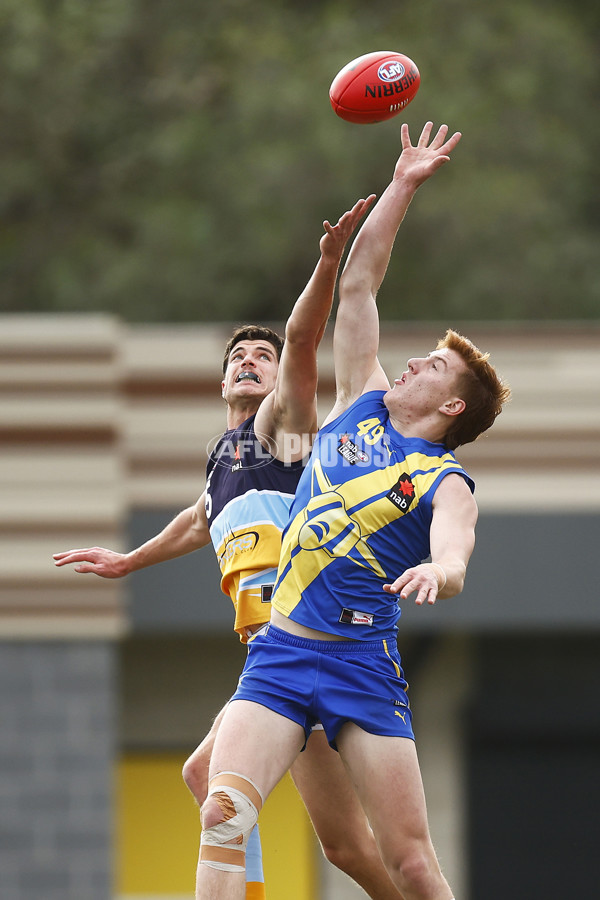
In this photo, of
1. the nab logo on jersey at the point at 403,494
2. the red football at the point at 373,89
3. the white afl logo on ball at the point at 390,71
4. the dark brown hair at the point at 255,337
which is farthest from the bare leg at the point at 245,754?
the white afl logo on ball at the point at 390,71

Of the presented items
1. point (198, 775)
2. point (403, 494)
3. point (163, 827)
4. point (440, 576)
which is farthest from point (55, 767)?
point (440, 576)

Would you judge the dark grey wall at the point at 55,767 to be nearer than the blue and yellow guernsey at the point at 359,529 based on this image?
No

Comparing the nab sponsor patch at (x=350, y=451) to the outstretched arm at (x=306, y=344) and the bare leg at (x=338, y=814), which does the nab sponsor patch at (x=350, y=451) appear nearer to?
the outstretched arm at (x=306, y=344)

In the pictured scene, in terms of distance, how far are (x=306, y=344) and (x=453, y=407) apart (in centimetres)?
61

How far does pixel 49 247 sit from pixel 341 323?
1276 centimetres

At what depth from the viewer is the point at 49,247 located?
17297 mm

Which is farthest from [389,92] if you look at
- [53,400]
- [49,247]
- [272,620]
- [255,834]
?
[49,247]

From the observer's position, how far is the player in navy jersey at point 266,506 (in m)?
5.23

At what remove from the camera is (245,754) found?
15.4 ft

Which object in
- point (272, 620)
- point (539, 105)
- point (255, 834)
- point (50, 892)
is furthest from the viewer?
point (539, 105)

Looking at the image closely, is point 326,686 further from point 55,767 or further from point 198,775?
point 55,767

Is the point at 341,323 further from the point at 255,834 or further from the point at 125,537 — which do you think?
the point at 125,537

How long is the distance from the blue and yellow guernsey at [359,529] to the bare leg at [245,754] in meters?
0.37

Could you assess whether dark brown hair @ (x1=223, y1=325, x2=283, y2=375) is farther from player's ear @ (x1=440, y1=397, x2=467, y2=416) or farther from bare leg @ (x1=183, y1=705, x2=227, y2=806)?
bare leg @ (x1=183, y1=705, x2=227, y2=806)
